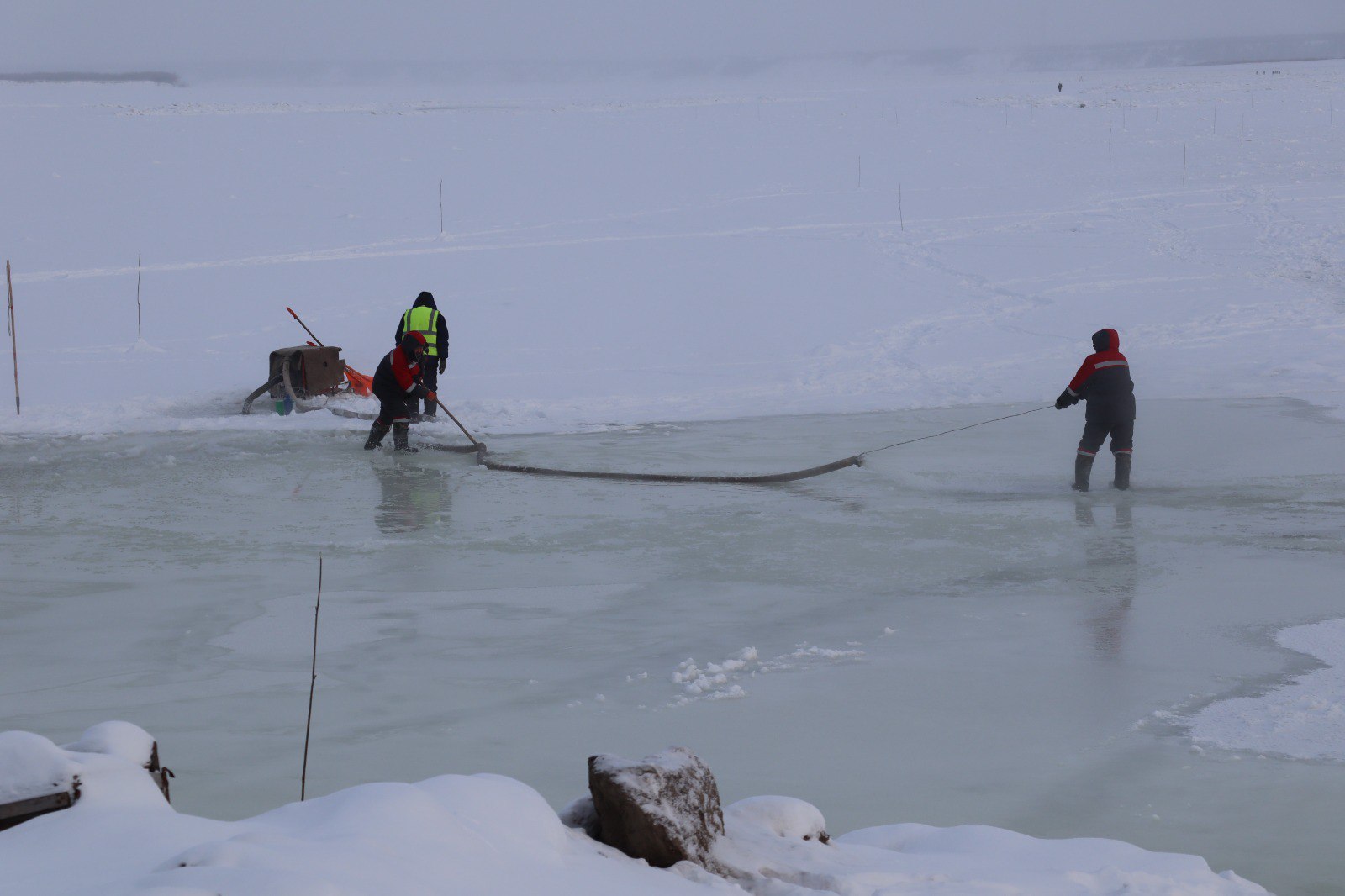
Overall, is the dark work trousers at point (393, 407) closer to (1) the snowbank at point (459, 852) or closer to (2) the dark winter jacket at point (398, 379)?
(2) the dark winter jacket at point (398, 379)

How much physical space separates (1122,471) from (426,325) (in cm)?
634

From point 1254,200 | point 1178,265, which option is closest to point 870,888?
point 1178,265

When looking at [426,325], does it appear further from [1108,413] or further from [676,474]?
[1108,413]

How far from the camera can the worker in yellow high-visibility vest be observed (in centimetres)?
1188

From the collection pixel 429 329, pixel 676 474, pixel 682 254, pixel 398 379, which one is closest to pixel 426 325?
pixel 429 329

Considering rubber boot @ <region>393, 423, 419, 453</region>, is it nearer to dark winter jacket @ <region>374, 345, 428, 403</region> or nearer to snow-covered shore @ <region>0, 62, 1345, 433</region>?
dark winter jacket @ <region>374, 345, 428, 403</region>

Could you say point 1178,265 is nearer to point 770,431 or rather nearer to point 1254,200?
point 1254,200

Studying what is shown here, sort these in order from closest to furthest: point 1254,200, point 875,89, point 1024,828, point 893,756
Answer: point 1024,828, point 893,756, point 1254,200, point 875,89

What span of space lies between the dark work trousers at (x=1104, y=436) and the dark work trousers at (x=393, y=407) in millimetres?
5656

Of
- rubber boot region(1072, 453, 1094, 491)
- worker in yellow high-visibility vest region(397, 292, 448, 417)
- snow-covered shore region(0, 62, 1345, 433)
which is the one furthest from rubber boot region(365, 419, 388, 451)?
→ rubber boot region(1072, 453, 1094, 491)

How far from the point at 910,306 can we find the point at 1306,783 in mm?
14876

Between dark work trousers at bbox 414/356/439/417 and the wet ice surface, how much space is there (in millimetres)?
1551

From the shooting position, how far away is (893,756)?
454cm

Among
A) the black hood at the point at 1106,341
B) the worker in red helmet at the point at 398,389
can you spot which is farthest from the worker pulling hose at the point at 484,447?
the black hood at the point at 1106,341
